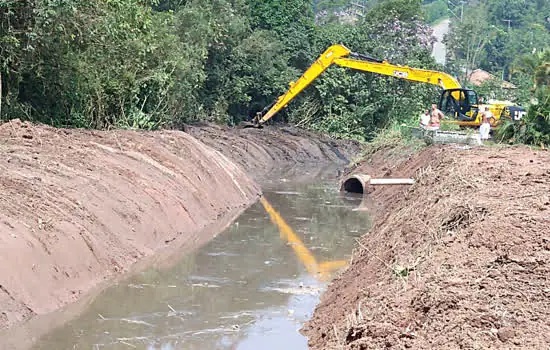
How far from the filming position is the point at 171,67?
29828mm

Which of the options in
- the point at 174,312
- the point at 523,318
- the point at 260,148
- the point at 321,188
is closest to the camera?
the point at 523,318

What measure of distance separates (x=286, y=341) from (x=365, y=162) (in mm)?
21812

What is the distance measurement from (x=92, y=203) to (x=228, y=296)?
3579 mm

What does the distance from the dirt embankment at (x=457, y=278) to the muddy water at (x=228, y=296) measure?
86cm

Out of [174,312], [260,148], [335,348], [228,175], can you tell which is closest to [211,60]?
[260,148]

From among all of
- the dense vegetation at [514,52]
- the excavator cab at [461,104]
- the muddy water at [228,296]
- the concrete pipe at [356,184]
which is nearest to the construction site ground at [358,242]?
the muddy water at [228,296]

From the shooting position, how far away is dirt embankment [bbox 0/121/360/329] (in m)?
11.9

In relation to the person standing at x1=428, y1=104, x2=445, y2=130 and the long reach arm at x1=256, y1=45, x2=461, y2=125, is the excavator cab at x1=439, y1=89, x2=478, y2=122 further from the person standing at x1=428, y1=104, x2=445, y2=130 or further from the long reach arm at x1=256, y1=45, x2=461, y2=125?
the person standing at x1=428, y1=104, x2=445, y2=130

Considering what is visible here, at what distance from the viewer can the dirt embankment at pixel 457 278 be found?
7.14 meters

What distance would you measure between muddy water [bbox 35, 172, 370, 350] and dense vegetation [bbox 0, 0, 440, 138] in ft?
22.0

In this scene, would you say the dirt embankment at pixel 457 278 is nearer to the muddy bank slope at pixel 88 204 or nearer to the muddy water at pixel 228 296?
the muddy water at pixel 228 296

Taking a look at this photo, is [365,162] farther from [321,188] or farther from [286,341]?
[286,341]

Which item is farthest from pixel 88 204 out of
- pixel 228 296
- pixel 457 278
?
pixel 457 278

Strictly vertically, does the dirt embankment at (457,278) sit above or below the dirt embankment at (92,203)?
above
